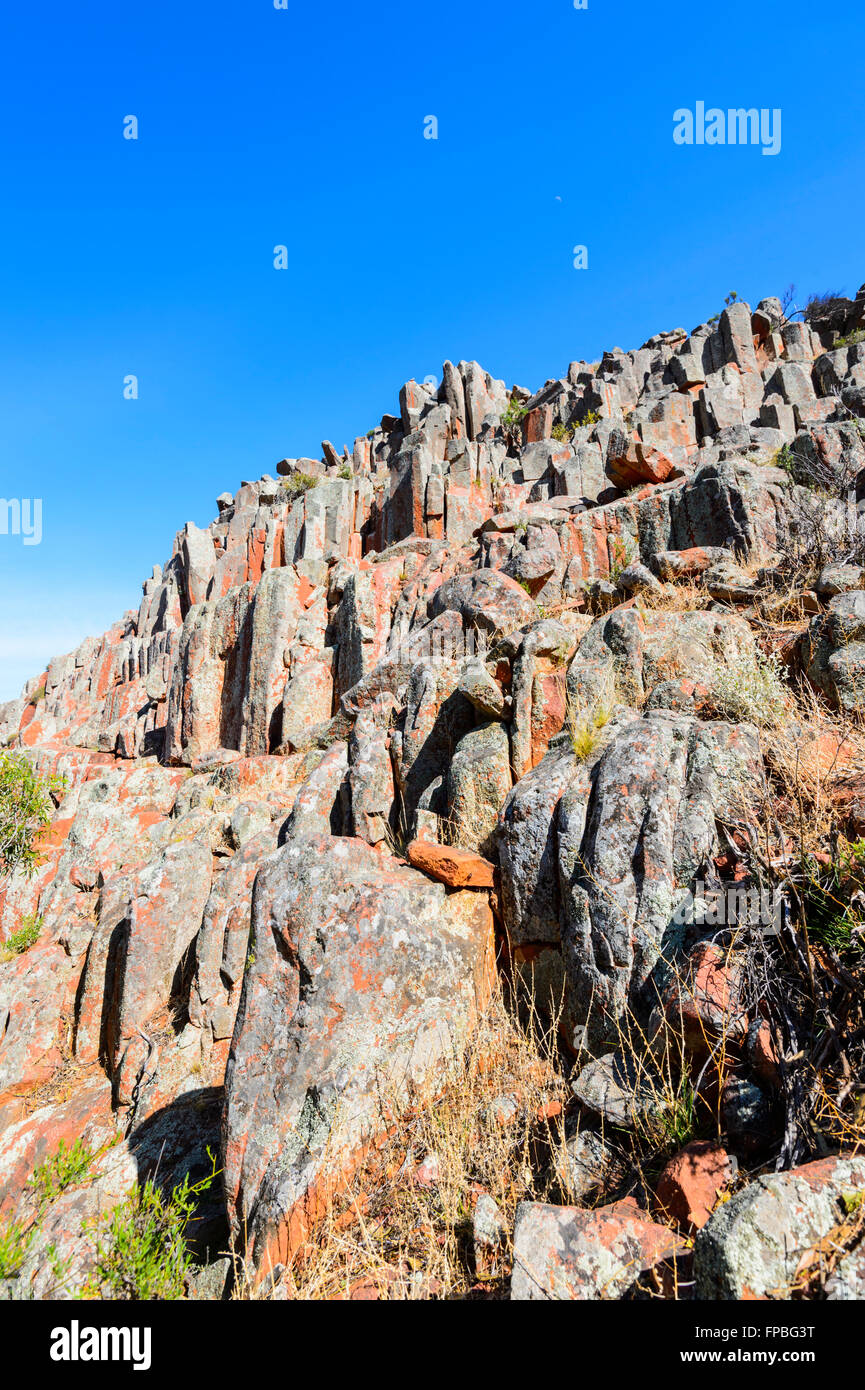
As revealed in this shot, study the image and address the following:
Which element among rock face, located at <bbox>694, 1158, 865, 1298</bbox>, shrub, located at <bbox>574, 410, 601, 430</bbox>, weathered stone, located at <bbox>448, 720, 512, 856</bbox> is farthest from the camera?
shrub, located at <bbox>574, 410, 601, 430</bbox>

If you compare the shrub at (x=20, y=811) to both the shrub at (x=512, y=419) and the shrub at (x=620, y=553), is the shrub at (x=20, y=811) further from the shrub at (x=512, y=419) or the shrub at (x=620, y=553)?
the shrub at (x=512, y=419)

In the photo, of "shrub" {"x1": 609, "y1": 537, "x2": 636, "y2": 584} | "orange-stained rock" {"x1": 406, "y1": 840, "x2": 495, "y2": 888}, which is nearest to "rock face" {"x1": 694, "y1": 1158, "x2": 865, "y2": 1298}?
"orange-stained rock" {"x1": 406, "y1": 840, "x2": 495, "y2": 888}

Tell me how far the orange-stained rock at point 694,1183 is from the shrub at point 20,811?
711 inches

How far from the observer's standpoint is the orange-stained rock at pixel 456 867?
6551mm

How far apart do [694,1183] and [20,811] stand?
2105 centimetres

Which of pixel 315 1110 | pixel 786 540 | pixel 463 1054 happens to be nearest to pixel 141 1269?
pixel 315 1110

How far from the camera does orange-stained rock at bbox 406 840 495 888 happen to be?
6.55 metres

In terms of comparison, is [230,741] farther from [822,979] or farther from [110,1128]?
[822,979]

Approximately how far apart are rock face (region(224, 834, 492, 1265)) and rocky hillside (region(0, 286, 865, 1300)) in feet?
0.09

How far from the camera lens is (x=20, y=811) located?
1939 centimetres

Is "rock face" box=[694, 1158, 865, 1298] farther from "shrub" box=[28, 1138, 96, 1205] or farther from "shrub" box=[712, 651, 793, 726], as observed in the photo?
"shrub" box=[28, 1138, 96, 1205]

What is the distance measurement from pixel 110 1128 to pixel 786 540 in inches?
562
